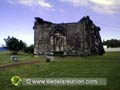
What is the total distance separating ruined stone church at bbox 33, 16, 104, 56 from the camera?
49281mm

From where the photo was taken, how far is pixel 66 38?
50.7m

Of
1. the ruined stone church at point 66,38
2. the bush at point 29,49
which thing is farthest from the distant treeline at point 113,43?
the ruined stone church at point 66,38

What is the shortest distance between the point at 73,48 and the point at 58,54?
361 centimetres

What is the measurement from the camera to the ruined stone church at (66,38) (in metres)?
49.3

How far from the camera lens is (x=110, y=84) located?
17.5 m

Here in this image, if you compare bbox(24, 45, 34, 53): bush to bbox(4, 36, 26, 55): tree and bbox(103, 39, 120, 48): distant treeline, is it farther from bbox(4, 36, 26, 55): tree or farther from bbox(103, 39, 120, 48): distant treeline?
bbox(103, 39, 120, 48): distant treeline

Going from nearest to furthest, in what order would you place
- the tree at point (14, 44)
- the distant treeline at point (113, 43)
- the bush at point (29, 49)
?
the tree at point (14, 44), the bush at point (29, 49), the distant treeline at point (113, 43)

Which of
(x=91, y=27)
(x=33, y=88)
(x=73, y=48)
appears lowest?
(x=33, y=88)

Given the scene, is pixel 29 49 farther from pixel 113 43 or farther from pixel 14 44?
pixel 113 43

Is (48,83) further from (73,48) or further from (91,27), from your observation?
(91,27)

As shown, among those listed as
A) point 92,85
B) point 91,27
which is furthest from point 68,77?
point 91,27

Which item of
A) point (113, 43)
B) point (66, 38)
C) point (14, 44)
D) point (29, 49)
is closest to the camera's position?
point (66, 38)

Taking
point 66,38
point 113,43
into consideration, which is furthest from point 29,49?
point 113,43

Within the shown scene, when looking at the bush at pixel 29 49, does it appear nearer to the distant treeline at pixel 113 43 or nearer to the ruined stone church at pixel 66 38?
the ruined stone church at pixel 66 38
